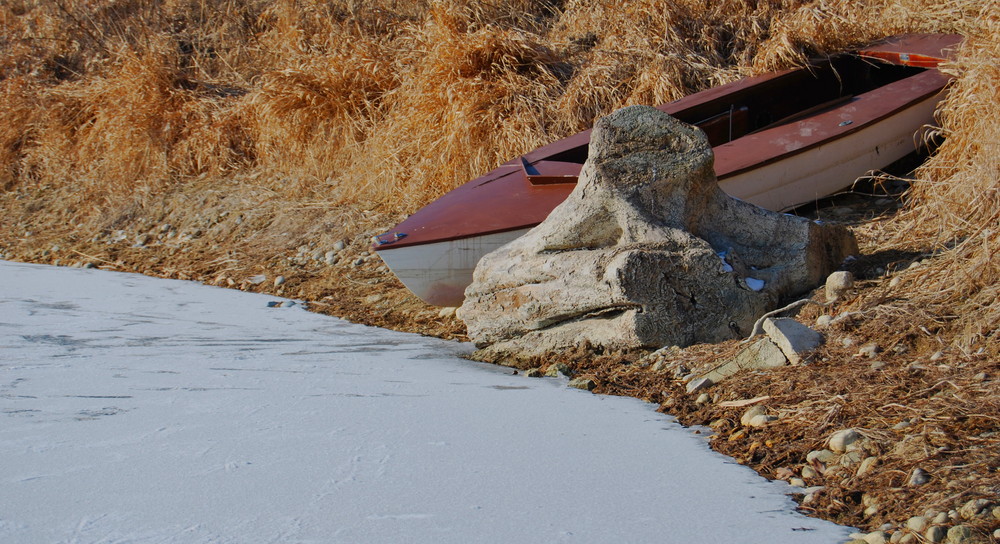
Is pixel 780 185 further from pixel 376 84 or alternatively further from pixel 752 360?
pixel 376 84

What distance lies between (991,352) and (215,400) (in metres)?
2.74

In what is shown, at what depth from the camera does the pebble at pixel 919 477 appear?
8.02ft

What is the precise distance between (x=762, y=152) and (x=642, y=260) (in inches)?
81.0

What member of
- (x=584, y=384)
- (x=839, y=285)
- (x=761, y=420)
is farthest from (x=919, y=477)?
(x=839, y=285)

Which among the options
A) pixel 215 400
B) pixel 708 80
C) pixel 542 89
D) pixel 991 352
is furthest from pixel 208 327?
pixel 708 80

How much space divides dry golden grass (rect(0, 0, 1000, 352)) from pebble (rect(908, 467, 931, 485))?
2.46 m

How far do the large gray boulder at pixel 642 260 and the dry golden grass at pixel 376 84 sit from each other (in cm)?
99

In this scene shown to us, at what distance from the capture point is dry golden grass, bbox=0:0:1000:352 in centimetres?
665

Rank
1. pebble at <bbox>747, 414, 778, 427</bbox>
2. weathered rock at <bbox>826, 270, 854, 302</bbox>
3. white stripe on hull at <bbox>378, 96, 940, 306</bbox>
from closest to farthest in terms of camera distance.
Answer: pebble at <bbox>747, 414, 778, 427</bbox>, weathered rock at <bbox>826, 270, 854, 302</bbox>, white stripe on hull at <bbox>378, 96, 940, 306</bbox>

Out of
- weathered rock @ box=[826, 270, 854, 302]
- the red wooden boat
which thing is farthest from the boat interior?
weathered rock @ box=[826, 270, 854, 302]

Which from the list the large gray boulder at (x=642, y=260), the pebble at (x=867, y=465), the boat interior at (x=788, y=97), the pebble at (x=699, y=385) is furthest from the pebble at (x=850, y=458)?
the boat interior at (x=788, y=97)

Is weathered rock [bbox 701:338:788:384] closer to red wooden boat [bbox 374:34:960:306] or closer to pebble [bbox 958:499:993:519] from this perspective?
pebble [bbox 958:499:993:519]

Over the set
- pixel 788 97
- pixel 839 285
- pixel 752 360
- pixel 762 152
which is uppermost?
pixel 788 97

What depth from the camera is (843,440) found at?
275 centimetres
